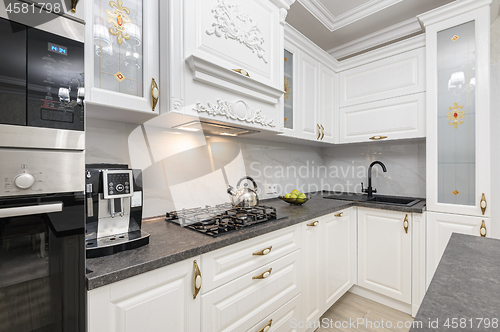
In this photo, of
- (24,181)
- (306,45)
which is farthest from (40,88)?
(306,45)

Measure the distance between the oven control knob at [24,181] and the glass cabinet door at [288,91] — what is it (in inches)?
65.5

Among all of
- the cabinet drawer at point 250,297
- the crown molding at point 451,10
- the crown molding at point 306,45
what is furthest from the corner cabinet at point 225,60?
the crown molding at point 451,10

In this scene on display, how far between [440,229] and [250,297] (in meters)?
1.69

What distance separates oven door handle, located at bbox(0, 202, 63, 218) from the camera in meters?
0.58

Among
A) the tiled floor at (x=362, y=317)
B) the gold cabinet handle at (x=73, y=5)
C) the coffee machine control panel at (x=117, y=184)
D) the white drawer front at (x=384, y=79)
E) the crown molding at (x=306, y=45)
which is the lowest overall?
the tiled floor at (x=362, y=317)

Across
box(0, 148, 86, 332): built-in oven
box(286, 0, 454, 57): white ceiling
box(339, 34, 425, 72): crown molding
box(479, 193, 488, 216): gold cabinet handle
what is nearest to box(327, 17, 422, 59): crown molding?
box(286, 0, 454, 57): white ceiling

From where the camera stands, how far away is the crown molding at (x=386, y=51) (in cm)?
216

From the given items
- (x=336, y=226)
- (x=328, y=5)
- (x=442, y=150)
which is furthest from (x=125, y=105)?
(x=442, y=150)

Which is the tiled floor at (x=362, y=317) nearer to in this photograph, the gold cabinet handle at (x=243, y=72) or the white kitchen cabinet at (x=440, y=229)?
the white kitchen cabinet at (x=440, y=229)

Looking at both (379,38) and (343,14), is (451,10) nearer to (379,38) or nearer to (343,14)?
(379,38)

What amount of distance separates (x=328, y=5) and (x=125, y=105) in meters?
2.15

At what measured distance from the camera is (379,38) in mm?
2646

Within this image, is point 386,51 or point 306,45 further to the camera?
point 386,51

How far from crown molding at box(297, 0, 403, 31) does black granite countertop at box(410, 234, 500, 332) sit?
7.24ft
